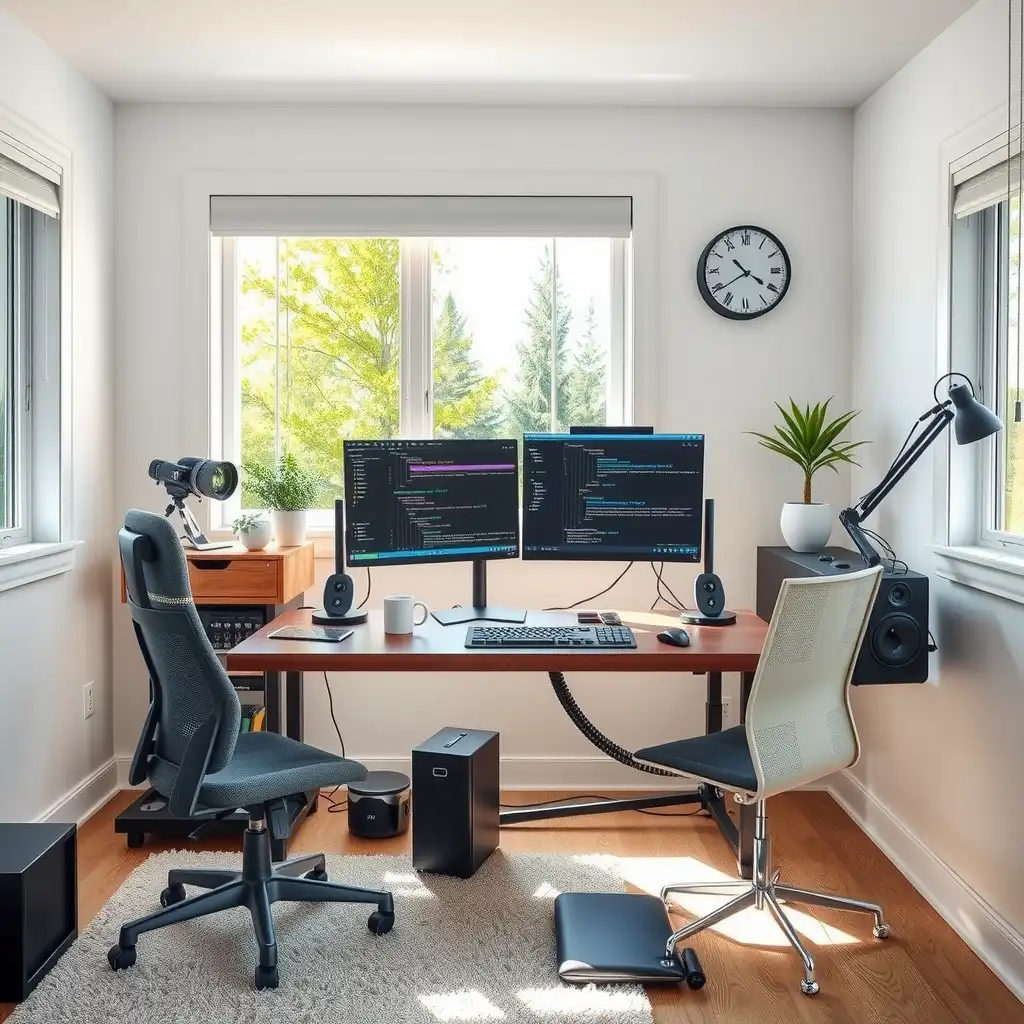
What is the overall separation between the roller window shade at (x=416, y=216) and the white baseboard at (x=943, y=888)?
2.19 metres

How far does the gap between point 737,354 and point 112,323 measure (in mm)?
2269

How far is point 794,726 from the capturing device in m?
2.37

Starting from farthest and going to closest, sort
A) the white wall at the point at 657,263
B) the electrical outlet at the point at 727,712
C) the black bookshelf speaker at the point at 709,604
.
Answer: the electrical outlet at the point at 727,712
the white wall at the point at 657,263
the black bookshelf speaker at the point at 709,604

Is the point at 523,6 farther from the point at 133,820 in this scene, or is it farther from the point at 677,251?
the point at 133,820

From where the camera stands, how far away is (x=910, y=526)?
10.1 ft

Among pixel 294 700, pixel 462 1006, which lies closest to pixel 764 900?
pixel 462 1006

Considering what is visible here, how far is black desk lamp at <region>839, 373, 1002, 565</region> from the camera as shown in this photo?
8.16 feet

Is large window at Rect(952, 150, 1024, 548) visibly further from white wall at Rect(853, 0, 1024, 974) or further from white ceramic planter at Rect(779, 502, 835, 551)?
white ceramic planter at Rect(779, 502, 835, 551)

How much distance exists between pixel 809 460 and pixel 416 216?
5.37ft

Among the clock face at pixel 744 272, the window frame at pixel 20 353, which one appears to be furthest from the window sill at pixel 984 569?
the window frame at pixel 20 353

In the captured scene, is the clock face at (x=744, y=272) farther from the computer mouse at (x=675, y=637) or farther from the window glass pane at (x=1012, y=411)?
the computer mouse at (x=675, y=637)

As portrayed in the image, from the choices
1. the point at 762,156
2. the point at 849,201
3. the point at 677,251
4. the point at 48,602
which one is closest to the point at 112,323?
the point at 48,602

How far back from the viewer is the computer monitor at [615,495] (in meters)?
3.03

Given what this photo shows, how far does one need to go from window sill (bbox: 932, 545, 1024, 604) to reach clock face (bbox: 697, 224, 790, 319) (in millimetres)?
1184
